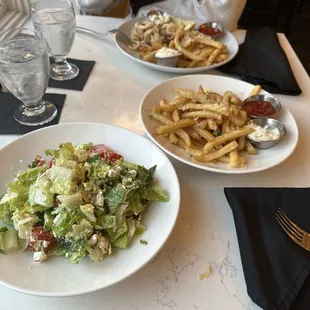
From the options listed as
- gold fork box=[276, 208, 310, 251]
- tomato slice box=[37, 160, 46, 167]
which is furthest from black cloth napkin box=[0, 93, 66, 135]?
gold fork box=[276, 208, 310, 251]

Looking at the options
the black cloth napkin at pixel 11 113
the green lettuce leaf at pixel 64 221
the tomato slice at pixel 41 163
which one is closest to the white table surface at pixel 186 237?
the black cloth napkin at pixel 11 113

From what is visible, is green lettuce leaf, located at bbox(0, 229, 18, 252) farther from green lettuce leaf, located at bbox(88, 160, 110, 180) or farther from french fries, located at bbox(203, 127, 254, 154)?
french fries, located at bbox(203, 127, 254, 154)

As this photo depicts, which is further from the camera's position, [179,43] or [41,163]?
[179,43]

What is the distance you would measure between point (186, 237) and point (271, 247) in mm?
186

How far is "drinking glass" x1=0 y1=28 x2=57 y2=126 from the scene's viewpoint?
1050 millimetres

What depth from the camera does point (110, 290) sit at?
2.48ft

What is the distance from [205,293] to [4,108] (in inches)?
34.1

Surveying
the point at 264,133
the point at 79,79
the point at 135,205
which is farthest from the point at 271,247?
the point at 79,79

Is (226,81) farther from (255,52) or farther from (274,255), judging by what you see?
(274,255)

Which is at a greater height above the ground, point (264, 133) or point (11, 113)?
point (264, 133)

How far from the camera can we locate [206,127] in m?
1.11

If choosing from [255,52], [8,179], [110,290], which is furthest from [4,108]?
[255,52]

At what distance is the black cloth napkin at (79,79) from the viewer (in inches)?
53.1

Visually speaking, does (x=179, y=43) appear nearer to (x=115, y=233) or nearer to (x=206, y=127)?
(x=206, y=127)
